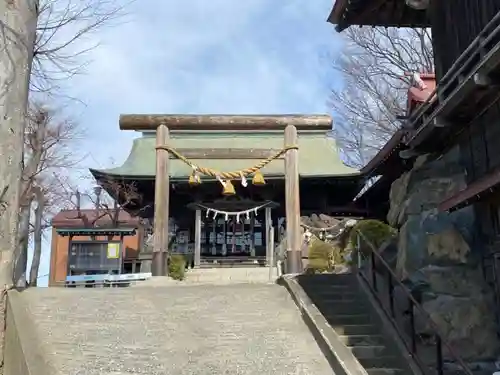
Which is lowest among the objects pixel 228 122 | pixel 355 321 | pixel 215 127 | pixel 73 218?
pixel 355 321

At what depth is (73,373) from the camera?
256 inches

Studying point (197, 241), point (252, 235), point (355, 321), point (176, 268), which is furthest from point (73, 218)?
point (355, 321)

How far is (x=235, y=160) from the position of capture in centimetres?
2327

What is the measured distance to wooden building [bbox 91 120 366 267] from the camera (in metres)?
21.1

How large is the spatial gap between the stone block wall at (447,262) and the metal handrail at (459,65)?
940 mm

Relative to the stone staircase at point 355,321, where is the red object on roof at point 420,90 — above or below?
above

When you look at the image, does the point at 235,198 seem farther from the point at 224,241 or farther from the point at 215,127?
the point at 215,127

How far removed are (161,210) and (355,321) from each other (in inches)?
262

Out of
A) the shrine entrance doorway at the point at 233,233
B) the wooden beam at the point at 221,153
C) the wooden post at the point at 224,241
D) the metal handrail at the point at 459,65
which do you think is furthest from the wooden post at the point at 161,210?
the wooden post at the point at 224,241

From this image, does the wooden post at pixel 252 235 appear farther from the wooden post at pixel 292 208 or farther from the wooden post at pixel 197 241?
the wooden post at pixel 292 208

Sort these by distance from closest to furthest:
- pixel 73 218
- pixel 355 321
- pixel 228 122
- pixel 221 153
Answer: pixel 355 321 < pixel 228 122 < pixel 221 153 < pixel 73 218

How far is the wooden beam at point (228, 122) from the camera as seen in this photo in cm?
1441

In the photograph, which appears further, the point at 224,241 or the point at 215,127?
the point at 224,241

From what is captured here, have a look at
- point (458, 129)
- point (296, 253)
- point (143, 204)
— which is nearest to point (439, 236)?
point (458, 129)
